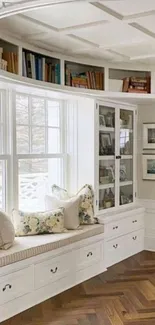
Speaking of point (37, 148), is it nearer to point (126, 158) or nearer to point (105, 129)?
point (105, 129)

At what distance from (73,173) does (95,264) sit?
1.14m

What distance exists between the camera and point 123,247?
5109 mm

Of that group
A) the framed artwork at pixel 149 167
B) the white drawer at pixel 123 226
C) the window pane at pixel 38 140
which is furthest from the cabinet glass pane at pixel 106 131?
the white drawer at pixel 123 226

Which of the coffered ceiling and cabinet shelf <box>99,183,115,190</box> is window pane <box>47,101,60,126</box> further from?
cabinet shelf <box>99,183,115,190</box>

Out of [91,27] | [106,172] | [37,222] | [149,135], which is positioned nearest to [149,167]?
[149,135]

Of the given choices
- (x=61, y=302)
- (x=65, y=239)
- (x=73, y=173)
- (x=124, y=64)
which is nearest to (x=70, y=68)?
(x=124, y=64)

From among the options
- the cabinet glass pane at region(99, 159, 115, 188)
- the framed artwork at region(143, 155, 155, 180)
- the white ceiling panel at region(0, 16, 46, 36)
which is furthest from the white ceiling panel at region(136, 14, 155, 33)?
the framed artwork at region(143, 155, 155, 180)

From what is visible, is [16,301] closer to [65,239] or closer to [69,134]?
[65,239]

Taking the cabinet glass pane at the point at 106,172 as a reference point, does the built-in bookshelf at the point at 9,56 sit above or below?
above

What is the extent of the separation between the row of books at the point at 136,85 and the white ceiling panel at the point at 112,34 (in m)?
0.97

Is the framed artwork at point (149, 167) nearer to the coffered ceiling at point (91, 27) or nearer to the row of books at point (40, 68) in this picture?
the coffered ceiling at point (91, 27)

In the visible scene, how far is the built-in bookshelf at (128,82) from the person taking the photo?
16.2ft

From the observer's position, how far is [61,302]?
369cm

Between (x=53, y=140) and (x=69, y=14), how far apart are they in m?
1.89
